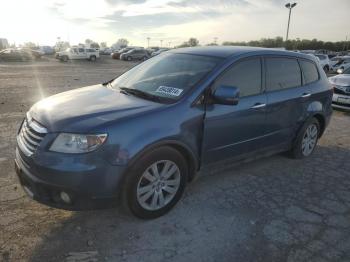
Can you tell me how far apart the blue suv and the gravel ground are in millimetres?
320

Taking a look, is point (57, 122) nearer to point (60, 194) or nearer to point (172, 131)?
point (60, 194)

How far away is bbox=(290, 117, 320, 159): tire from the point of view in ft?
17.7

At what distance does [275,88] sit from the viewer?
15.5ft

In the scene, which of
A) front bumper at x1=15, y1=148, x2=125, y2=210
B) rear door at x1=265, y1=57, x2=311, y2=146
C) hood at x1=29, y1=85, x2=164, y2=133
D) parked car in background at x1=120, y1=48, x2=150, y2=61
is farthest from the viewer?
parked car in background at x1=120, y1=48, x2=150, y2=61

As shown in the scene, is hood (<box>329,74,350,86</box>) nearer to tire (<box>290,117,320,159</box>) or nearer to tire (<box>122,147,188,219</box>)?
tire (<box>290,117,320,159</box>)

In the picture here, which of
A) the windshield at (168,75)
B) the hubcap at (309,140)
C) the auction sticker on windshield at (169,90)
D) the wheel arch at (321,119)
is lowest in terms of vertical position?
the hubcap at (309,140)

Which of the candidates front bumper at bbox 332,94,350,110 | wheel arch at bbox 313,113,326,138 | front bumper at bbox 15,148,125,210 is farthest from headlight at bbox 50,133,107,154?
front bumper at bbox 332,94,350,110

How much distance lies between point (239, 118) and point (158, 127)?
4.07ft

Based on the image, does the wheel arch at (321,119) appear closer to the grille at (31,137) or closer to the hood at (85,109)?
the hood at (85,109)

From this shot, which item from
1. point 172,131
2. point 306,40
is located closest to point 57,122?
point 172,131

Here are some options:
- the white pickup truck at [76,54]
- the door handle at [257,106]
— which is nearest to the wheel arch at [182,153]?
the door handle at [257,106]

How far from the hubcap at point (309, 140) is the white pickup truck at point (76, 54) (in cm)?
3728

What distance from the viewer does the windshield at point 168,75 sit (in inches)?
151

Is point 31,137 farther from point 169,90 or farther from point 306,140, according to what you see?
point 306,140
